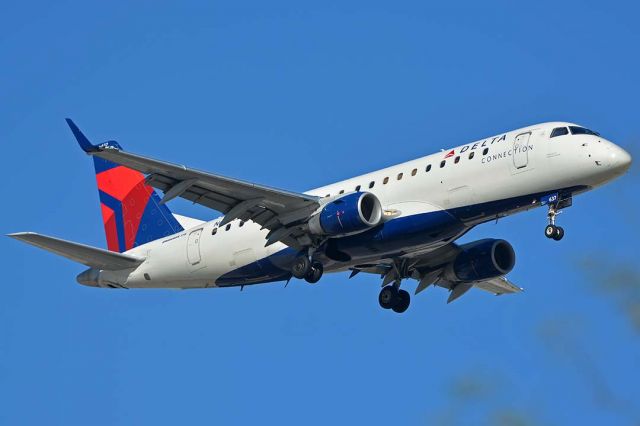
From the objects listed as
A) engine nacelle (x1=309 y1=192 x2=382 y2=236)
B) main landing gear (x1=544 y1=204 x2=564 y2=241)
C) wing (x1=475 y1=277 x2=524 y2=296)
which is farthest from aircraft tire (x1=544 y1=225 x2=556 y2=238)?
wing (x1=475 y1=277 x2=524 y2=296)

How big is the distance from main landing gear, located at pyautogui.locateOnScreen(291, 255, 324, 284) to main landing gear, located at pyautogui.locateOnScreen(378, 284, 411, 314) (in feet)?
17.3

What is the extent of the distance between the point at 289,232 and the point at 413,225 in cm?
474

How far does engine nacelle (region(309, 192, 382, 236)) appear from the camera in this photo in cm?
4584

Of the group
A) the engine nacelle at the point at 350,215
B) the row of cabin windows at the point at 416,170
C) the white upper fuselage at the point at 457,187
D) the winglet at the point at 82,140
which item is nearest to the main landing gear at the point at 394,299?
the white upper fuselage at the point at 457,187

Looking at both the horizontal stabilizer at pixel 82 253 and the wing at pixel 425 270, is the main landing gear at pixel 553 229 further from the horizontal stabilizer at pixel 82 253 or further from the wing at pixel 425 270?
the horizontal stabilizer at pixel 82 253

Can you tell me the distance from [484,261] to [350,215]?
26.3 feet

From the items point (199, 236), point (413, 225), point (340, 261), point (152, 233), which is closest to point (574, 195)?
point (413, 225)

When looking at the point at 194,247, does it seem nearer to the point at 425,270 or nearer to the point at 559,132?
the point at 425,270

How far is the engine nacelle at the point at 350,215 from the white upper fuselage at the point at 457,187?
663 mm

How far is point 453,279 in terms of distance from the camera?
5247 cm

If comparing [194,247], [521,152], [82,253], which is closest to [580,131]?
[521,152]

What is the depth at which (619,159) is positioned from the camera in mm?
44344

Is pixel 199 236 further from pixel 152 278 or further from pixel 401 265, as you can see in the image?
pixel 401 265

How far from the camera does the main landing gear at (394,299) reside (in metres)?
52.7
